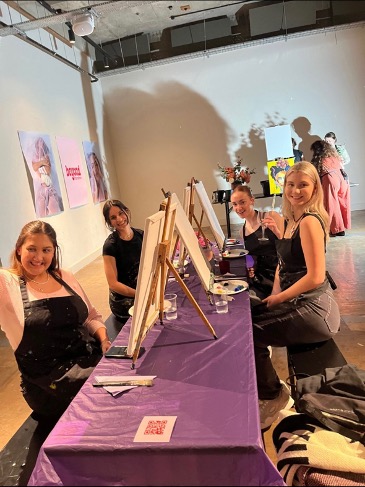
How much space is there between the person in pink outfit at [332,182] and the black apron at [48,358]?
5.03 m

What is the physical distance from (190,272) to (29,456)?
56.2 inches

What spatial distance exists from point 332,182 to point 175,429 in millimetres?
5565

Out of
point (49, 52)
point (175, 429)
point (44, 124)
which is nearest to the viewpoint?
point (175, 429)

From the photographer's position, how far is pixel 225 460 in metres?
0.98

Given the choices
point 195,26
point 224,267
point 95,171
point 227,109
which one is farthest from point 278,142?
point 224,267

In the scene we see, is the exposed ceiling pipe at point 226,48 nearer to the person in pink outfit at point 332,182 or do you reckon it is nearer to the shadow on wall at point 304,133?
the shadow on wall at point 304,133

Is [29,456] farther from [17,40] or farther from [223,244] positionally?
[17,40]

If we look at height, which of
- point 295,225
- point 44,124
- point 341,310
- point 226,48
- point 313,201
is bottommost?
point 341,310

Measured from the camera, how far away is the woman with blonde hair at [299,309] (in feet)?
6.52

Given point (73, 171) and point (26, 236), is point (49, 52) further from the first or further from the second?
point (26, 236)

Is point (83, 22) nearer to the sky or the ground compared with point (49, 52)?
nearer to the ground

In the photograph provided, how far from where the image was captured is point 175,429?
1.06 metres

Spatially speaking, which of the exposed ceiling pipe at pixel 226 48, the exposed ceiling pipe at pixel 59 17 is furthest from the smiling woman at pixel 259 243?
the exposed ceiling pipe at pixel 226 48

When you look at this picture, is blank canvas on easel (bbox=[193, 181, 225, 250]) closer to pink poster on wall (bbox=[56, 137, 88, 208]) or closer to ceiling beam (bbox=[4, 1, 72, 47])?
pink poster on wall (bbox=[56, 137, 88, 208])
